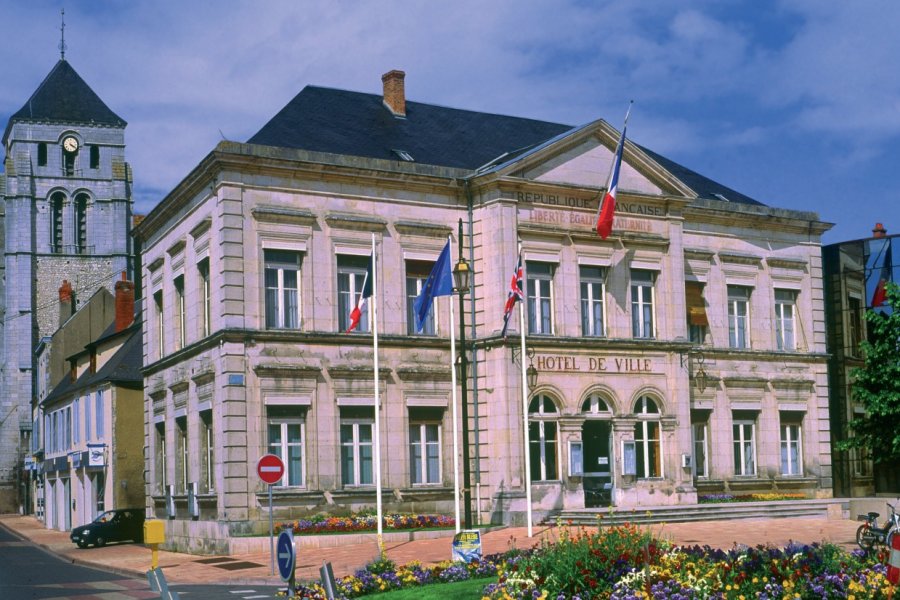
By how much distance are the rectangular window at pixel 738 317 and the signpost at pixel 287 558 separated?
30221mm

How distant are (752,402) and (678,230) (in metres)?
6.72

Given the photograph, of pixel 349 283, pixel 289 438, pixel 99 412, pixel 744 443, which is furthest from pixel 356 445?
pixel 99 412

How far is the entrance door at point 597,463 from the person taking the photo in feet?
118

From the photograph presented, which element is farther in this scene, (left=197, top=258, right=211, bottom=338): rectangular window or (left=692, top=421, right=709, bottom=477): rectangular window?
(left=692, top=421, right=709, bottom=477): rectangular window

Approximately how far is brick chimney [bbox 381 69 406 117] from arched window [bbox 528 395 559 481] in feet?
36.9

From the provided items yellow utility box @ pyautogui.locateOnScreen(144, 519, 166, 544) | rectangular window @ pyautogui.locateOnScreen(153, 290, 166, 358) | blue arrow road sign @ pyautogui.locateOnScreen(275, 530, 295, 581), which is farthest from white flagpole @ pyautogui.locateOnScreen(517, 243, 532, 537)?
blue arrow road sign @ pyautogui.locateOnScreen(275, 530, 295, 581)

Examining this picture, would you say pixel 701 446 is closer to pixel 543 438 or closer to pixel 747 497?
pixel 747 497

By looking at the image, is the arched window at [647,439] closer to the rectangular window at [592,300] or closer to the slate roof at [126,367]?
the rectangular window at [592,300]

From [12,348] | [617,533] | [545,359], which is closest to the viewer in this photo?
[617,533]

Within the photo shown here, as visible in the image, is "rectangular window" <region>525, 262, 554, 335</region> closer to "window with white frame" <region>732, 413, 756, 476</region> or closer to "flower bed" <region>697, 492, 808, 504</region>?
"flower bed" <region>697, 492, 808, 504</region>

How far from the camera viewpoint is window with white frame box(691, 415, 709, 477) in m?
39.4

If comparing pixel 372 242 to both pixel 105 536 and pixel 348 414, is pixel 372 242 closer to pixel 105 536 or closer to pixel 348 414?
pixel 348 414

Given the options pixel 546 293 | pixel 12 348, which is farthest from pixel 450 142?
pixel 12 348

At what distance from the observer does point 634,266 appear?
37.2 m
